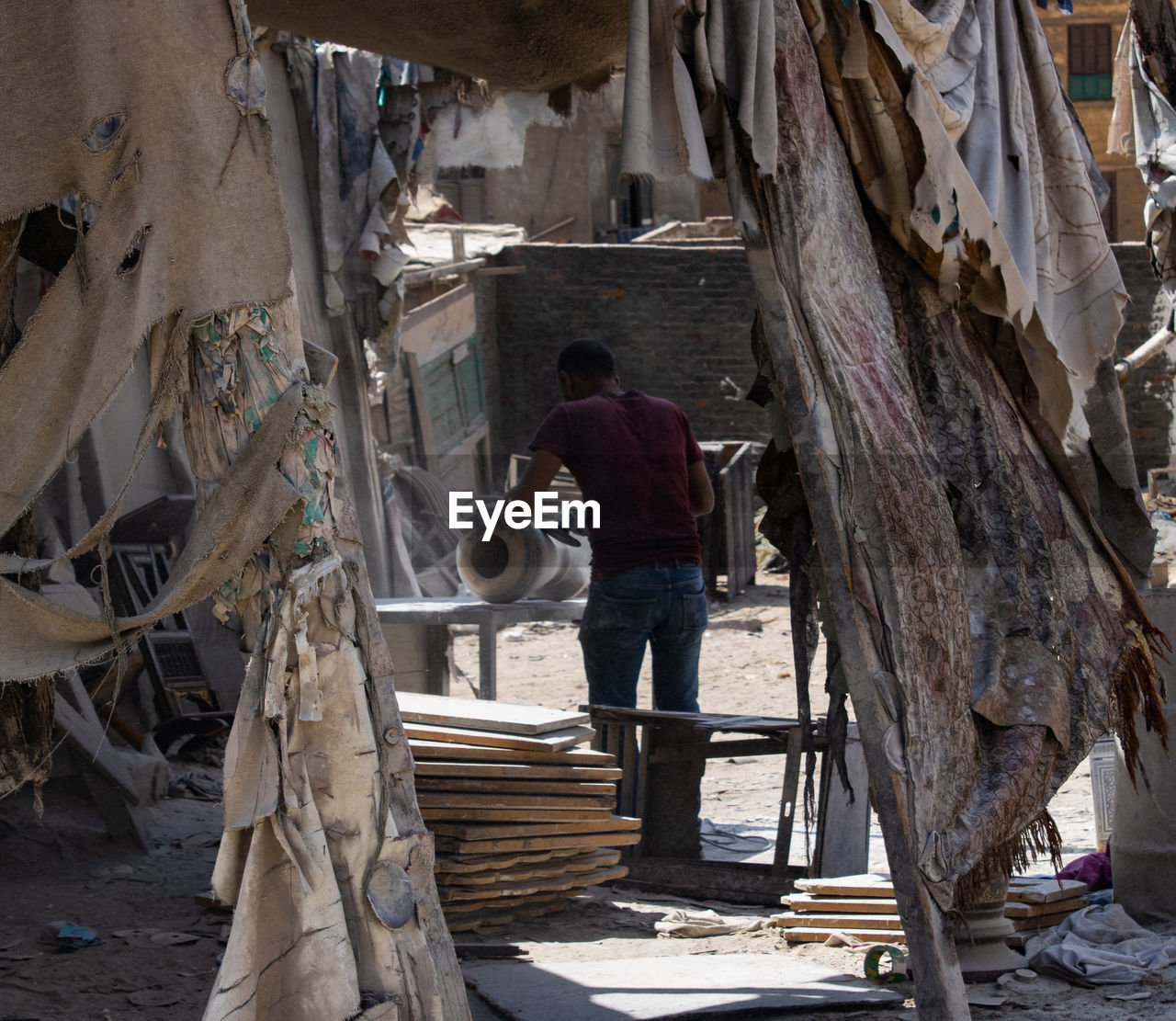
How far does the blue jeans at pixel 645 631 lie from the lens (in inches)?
191

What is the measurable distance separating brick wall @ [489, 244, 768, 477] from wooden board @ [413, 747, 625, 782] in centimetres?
999

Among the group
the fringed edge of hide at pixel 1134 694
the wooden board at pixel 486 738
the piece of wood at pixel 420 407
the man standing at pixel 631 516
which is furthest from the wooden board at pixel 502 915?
the piece of wood at pixel 420 407

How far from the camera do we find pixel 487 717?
4.23m

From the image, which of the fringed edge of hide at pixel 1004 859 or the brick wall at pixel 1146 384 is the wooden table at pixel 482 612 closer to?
the fringed edge of hide at pixel 1004 859

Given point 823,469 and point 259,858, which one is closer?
point 259,858

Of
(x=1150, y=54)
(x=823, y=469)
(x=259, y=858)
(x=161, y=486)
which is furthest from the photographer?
(x=161, y=486)

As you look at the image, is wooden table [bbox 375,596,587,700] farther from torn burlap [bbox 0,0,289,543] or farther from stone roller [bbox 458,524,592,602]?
torn burlap [bbox 0,0,289,543]

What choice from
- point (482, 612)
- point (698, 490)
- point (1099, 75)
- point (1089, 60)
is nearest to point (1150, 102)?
point (698, 490)

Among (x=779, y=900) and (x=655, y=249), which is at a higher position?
(x=655, y=249)

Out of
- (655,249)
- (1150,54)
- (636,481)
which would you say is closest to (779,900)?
(636,481)

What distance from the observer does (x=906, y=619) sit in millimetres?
2980

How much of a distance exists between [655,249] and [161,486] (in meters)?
8.77

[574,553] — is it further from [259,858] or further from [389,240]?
[259,858]

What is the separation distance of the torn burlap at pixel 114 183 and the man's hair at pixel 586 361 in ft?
8.75
